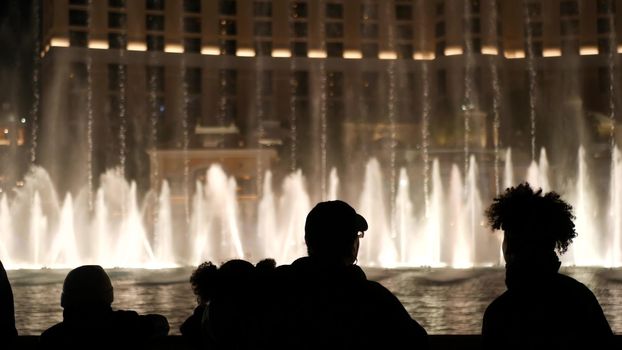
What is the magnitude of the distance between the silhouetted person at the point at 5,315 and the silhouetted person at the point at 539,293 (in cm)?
175

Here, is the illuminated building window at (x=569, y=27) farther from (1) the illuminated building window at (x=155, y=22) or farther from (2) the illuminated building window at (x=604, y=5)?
(1) the illuminated building window at (x=155, y=22)

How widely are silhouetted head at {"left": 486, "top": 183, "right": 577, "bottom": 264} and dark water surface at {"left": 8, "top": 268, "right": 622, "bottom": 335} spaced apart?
7667 millimetres

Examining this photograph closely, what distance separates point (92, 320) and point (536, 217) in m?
1.49

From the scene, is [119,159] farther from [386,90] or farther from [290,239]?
[290,239]

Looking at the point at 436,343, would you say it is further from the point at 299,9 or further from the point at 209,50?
the point at 299,9

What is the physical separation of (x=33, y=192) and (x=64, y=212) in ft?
8.43

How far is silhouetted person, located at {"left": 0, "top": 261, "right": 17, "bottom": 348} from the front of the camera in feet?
11.5

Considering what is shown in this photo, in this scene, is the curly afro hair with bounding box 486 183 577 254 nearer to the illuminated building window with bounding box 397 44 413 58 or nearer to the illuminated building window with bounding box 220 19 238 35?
the illuminated building window with bounding box 220 19 238 35

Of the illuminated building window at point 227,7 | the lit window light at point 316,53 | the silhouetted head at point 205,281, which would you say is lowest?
the silhouetted head at point 205,281

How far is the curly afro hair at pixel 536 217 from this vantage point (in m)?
3.02

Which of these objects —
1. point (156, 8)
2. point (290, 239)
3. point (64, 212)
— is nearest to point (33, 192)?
point (64, 212)

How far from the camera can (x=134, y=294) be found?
52.8 feet

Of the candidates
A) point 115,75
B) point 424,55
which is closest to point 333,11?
point 424,55

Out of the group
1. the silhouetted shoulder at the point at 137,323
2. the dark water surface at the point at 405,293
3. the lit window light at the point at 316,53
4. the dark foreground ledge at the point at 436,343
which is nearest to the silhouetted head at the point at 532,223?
the silhouetted shoulder at the point at 137,323
